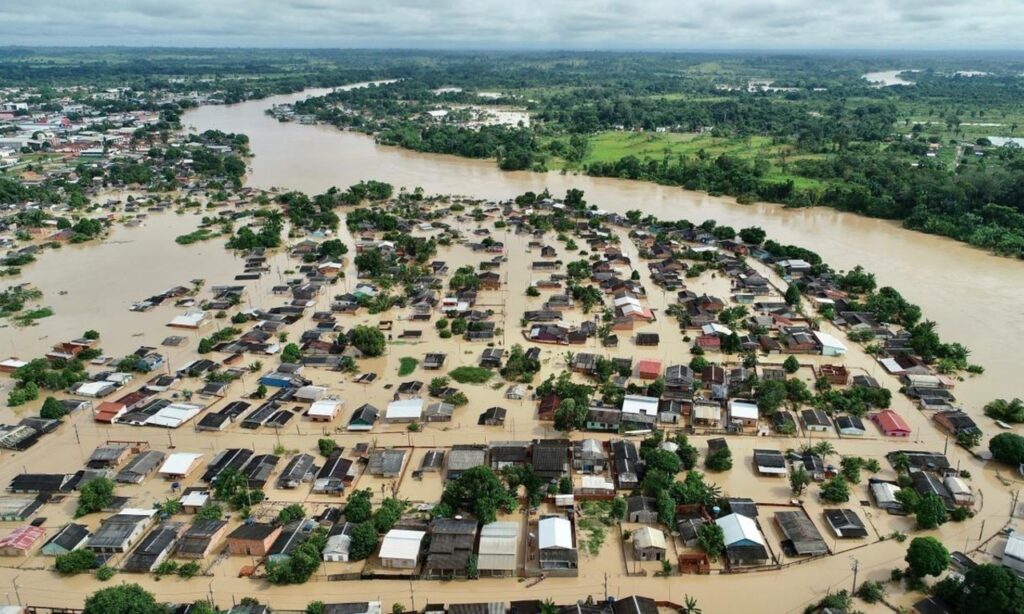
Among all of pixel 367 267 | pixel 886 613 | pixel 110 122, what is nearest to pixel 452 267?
pixel 367 267

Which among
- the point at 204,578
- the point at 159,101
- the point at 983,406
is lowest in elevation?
the point at 204,578

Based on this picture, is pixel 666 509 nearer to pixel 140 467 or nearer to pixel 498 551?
pixel 498 551

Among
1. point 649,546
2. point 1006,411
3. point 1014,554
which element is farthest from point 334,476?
point 1006,411

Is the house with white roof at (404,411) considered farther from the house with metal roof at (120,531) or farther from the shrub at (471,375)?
the house with metal roof at (120,531)

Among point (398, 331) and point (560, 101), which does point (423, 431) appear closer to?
point (398, 331)

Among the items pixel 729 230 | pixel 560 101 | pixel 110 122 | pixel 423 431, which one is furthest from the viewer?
pixel 560 101

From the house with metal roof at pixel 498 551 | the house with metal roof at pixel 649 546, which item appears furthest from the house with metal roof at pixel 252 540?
the house with metal roof at pixel 649 546
